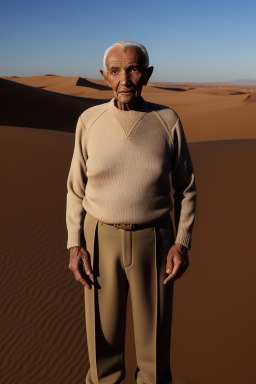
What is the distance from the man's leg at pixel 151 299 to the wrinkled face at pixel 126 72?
2.24ft

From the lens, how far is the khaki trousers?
1816mm

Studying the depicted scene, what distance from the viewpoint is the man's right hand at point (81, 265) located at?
6.16 feet

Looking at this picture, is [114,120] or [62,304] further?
[62,304]

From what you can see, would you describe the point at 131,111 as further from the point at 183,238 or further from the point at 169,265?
the point at 169,265

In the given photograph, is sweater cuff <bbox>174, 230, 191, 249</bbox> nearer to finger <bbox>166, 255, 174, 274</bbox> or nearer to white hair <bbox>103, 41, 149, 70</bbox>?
finger <bbox>166, 255, 174, 274</bbox>

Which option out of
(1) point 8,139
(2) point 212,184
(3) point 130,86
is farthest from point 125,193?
(1) point 8,139

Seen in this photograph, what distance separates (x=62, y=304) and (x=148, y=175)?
2297mm

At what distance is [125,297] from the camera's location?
6.41ft

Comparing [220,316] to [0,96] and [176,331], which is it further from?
[0,96]

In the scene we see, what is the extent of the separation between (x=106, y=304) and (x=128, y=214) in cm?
56

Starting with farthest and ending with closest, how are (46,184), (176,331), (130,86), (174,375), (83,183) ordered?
(46,184) < (176,331) < (174,375) < (83,183) < (130,86)

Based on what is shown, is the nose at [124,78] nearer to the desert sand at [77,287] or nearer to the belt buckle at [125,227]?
the belt buckle at [125,227]

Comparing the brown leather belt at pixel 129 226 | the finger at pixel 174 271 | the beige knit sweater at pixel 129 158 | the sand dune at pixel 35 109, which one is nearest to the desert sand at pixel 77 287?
the finger at pixel 174 271

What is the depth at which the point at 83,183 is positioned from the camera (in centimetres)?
194
